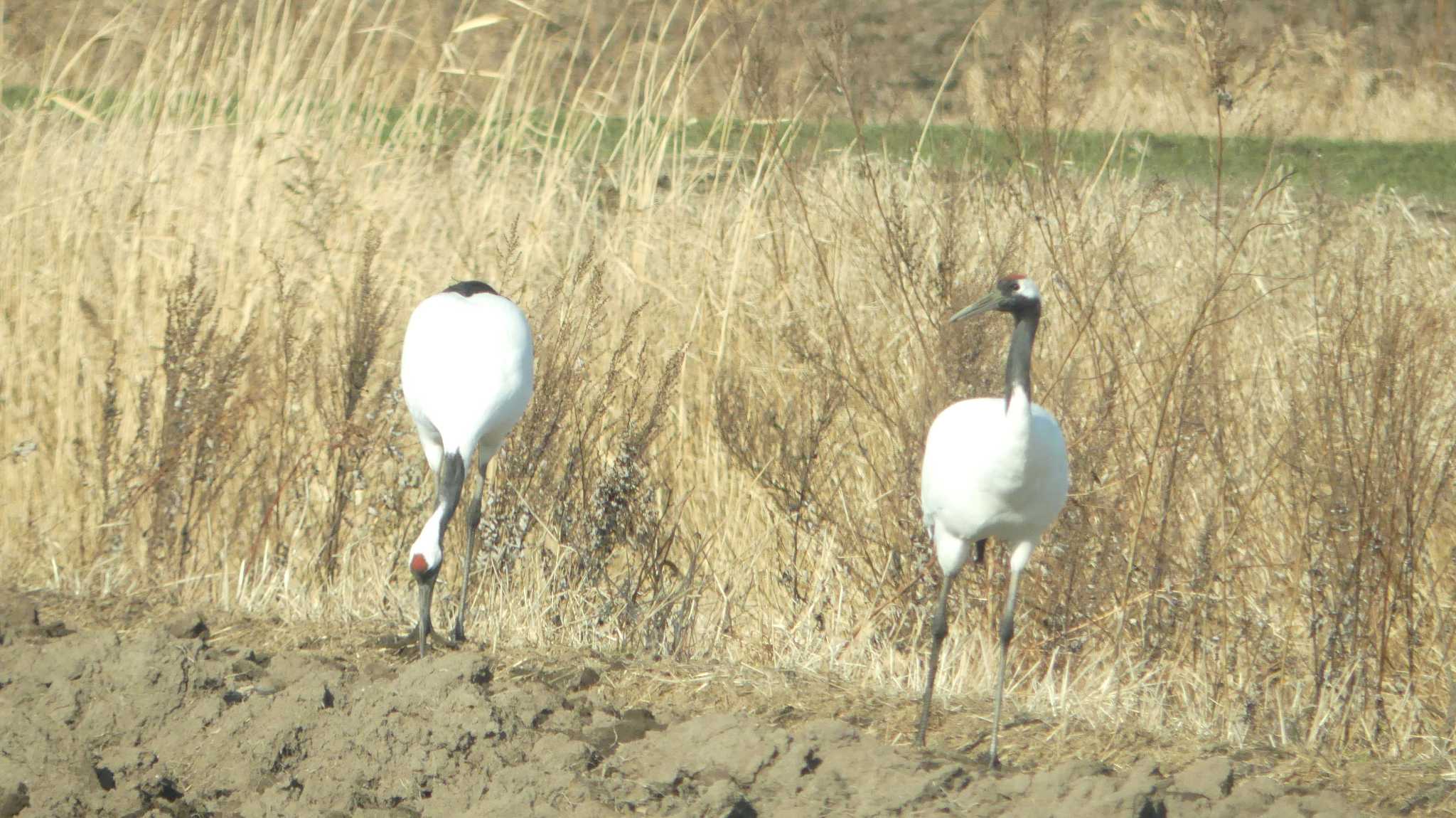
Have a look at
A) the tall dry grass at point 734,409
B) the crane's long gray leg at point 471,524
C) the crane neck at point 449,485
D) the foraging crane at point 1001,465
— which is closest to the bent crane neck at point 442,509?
the crane neck at point 449,485

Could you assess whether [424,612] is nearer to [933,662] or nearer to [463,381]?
[463,381]

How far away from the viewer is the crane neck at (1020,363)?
3746mm

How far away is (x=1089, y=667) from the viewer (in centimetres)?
481

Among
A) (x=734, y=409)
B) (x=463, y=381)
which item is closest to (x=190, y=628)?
(x=463, y=381)

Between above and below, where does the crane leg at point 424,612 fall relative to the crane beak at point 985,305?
below

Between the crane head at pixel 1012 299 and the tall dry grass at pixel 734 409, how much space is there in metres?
0.83

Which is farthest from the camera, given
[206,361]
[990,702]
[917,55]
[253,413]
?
[917,55]

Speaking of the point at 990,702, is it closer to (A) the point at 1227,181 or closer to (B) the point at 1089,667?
(B) the point at 1089,667

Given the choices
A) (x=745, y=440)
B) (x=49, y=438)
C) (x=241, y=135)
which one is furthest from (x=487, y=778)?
(x=241, y=135)

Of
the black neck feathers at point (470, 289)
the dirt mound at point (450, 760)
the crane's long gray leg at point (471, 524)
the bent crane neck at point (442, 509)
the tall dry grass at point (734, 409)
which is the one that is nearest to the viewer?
the dirt mound at point (450, 760)

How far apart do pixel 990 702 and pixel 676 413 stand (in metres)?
2.50

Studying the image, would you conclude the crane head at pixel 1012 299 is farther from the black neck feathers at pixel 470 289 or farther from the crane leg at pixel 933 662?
the black neck feathers at pixel 470 289

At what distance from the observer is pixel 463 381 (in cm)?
461

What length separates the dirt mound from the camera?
3.04 m
